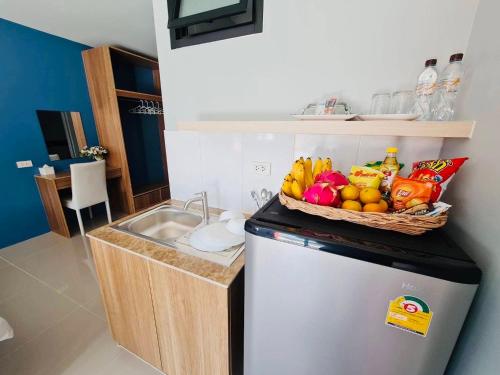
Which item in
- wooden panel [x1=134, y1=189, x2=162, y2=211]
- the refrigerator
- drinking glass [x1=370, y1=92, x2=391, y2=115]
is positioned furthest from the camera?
wooden panel [x1=134, y1=189, x2=162, y2=211]

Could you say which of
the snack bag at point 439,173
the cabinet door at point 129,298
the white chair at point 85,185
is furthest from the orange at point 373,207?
the white chair at point 85,185

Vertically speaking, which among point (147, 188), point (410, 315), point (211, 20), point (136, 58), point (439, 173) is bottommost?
point (147, 188)

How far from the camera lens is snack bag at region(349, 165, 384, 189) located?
2.20 ft

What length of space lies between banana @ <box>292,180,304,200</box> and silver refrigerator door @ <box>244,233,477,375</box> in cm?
21

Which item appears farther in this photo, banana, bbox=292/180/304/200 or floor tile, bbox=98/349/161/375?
floor tile, bbox=98/349/161/375

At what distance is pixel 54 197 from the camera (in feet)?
8.13

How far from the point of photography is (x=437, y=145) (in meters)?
0.83

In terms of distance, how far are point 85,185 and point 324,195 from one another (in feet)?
9.35

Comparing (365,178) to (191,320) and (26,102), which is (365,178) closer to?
(191,320)

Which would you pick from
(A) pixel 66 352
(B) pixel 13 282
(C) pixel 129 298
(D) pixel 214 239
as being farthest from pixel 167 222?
(B) pixel 13 282

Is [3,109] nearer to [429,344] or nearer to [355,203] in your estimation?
[355,203]

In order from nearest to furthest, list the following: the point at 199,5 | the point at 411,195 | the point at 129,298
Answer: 1. the point at 411,195
2. the point at 129,298
3. the point at 199,5

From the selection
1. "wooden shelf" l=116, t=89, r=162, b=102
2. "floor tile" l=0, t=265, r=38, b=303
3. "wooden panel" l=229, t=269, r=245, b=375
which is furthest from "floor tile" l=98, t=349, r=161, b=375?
"wooden shelf" l=116, t=89, r=162, b=102

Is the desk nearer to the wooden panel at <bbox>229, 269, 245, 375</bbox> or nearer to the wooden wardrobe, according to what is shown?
the wooden wardrobe
